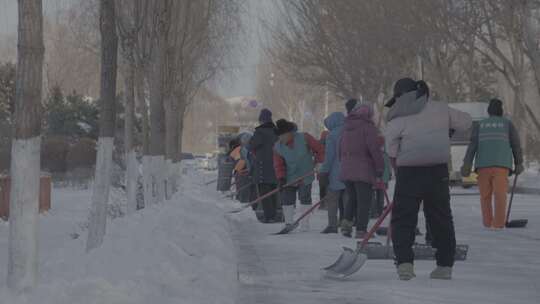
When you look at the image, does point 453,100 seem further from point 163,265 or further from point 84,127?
point 163,265

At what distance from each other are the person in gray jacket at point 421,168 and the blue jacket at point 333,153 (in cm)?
534

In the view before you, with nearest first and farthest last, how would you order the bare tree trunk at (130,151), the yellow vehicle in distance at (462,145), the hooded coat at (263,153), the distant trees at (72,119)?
1. the hooded coat at (263,153)
2. the bare tree trunk at (130,151)
3. the yellow vehicle in distance at (462,145)
4. the distant trees at (72,119)

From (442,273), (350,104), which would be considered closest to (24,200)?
(442,273)

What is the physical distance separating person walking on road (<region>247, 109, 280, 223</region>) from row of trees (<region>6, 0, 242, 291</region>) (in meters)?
2.56

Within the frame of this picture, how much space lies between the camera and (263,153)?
1828 cm

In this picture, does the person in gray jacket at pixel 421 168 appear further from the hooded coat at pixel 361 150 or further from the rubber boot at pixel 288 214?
the rubber boot at pixel 288 214

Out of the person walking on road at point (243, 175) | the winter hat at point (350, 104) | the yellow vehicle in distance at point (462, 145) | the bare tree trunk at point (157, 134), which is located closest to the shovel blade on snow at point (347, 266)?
the winter hat at point (350, 104)

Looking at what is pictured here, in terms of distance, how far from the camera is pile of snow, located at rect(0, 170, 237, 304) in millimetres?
7809

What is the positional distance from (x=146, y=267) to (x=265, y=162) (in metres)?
8.84

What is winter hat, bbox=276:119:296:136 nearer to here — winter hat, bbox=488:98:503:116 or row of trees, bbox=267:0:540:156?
winter hat, bbox=488:98:503:116

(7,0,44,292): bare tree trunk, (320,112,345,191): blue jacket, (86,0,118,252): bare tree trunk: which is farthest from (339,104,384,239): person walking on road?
(7,0,44,292): bare tree trunk

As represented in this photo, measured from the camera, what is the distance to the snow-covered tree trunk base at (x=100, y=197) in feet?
42.4

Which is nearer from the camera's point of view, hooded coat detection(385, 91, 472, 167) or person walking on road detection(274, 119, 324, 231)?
hooded coat detection(385, 91, 472, 167)

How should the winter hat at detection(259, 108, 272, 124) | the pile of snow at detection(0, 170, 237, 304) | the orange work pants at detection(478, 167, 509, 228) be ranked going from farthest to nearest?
the winter hat at detection(259, 108, 272, 124), the orange work pants at detection(478, 167, 509, 228), the pile of snow at detection(0, 170, 237, 304)
